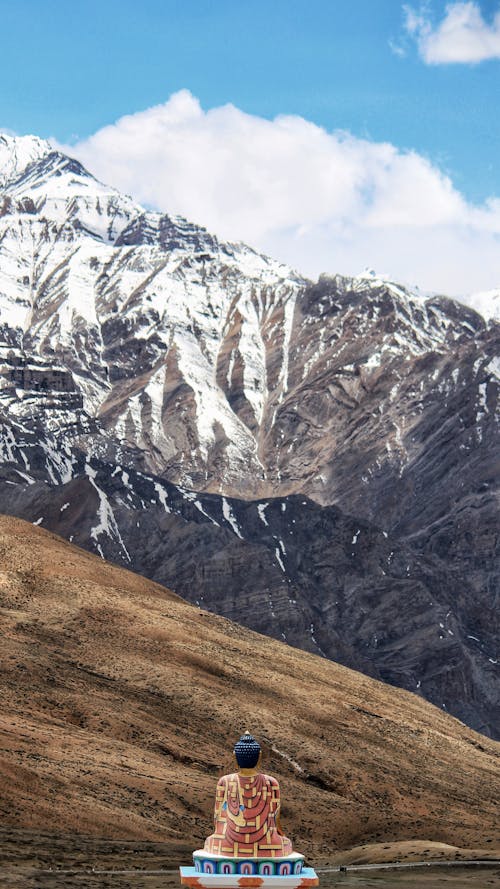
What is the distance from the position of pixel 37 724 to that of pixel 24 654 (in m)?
14.8

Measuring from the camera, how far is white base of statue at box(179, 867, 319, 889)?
3475cm

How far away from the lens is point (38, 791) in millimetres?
80812

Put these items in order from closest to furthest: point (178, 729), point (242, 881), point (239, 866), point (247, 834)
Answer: point (242, 881) → point (239, 866) → point (247, 834) → point (178, 729)

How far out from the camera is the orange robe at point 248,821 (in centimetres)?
3584

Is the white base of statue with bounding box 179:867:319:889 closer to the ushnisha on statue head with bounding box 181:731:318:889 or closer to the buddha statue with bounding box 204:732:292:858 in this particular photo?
the ushnisha on statue head with bounding box 181:731:318:889

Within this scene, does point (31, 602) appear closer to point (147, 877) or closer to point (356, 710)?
point (356, 710)

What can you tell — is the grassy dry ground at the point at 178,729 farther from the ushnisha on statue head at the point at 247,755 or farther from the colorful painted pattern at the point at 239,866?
the ushnisha on statue head at the point at 247,755

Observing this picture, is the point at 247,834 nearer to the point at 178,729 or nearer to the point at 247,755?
the point at 247,755

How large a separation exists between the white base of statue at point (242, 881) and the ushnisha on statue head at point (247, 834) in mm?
75

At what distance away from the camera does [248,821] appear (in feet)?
118

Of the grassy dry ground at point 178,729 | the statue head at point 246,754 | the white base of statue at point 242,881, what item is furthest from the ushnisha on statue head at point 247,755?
the grassy dry ground at point 178,729

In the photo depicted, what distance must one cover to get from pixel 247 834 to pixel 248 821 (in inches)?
10.6

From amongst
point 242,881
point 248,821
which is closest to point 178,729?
point 248,821

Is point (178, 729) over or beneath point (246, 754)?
over
